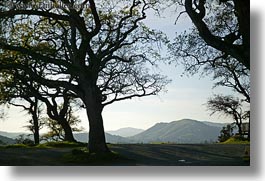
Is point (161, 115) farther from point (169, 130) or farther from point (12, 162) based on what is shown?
point (12, 162)

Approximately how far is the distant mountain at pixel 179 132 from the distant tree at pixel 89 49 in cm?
41

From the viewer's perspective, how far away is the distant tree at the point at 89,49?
467 cm

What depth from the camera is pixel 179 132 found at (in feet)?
14.5

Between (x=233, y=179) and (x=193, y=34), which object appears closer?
(x=233, y=179)

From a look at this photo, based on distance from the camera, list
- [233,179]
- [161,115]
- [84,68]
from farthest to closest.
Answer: [84,68] < [161,115] < [233,179]

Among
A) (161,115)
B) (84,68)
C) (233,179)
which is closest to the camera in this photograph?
(233,179)

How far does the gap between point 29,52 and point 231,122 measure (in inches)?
89.5

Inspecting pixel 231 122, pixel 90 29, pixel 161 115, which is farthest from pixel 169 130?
pixel 90 29

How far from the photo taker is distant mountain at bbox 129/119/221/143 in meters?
4.44

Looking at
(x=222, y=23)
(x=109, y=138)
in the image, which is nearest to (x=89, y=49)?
(x=109, y=138)

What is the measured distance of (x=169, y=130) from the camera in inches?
176

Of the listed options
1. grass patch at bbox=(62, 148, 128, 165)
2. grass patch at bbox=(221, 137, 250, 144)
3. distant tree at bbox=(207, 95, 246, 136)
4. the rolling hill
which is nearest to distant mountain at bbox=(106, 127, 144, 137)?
the rolling hill

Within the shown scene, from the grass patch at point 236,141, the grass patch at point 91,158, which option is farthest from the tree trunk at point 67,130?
the grass patch at point 236,141

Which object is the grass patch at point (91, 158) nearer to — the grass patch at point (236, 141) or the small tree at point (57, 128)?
the small tree at point (57, 128)
